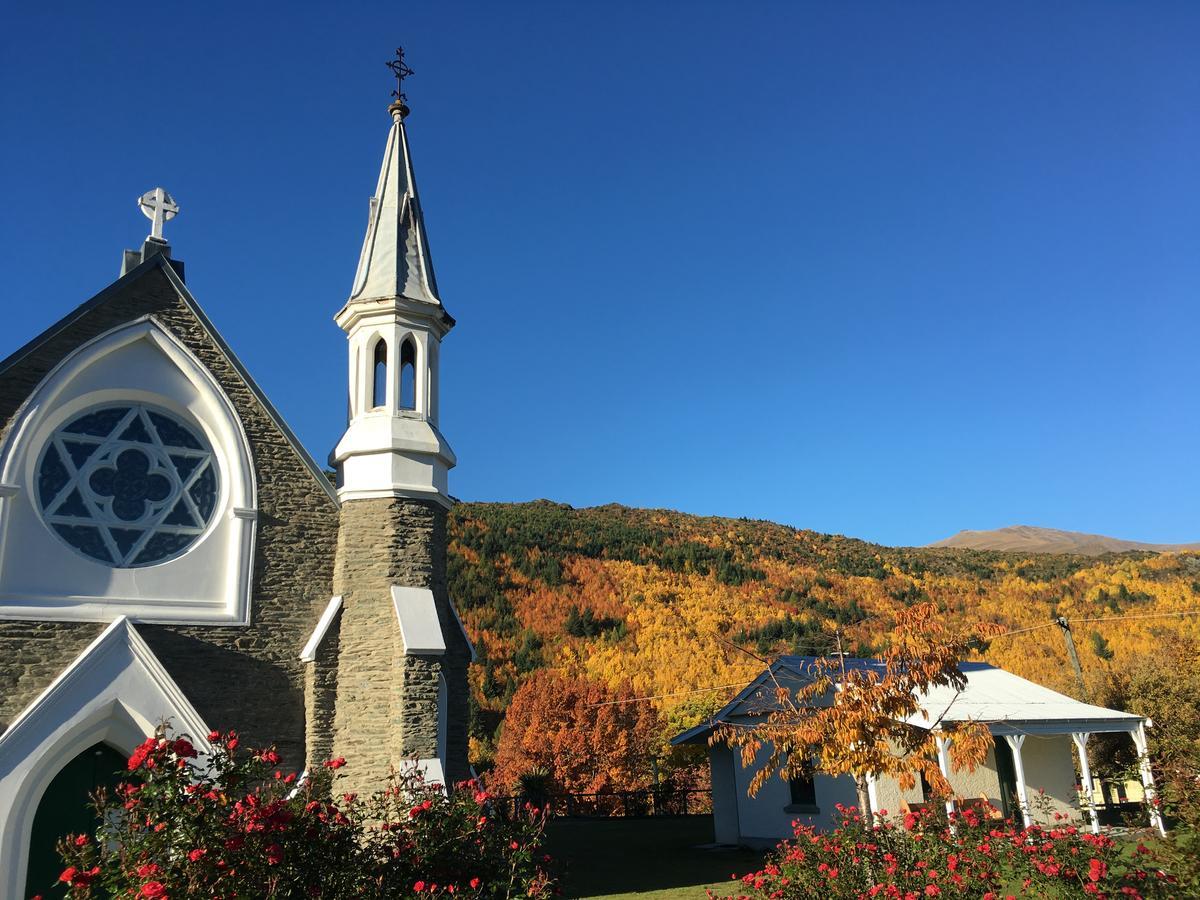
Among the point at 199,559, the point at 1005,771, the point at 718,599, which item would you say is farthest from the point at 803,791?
the point at 718,599

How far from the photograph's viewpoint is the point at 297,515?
13.9 metres

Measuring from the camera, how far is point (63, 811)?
11.1 meters

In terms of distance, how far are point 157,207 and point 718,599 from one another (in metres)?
54.0

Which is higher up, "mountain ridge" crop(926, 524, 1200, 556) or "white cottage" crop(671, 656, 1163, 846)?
"mountain ridge" crop(926, 524, 1200, 556)

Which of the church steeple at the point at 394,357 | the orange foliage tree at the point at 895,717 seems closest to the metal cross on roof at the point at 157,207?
the church steeple at the point at 394,357

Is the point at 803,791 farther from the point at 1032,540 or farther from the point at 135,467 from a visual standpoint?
the point at 1032,540

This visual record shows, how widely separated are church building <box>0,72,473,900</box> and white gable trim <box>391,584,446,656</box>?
0.09 feet

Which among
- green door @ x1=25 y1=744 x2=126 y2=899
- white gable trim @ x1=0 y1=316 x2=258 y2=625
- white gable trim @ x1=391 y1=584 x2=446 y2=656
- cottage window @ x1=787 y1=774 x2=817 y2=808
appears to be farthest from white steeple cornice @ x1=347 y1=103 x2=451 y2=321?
cottage window @ x1=787 y1=774 x2=817 y2=808

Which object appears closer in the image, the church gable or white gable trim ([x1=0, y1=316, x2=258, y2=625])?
white gable trim ([x1=0, y1=316, x2=258, y2=625])

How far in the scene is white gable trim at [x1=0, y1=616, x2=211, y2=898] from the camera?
1048 centimetres

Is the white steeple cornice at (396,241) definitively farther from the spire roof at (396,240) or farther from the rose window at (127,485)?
the rose window at (127,485)

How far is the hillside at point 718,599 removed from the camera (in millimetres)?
47594

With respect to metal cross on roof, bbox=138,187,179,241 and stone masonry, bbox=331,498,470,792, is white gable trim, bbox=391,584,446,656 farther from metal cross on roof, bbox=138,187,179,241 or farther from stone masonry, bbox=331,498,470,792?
metal cross on roof, bbox=138,187,179,241

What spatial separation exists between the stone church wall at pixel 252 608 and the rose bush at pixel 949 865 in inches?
275
